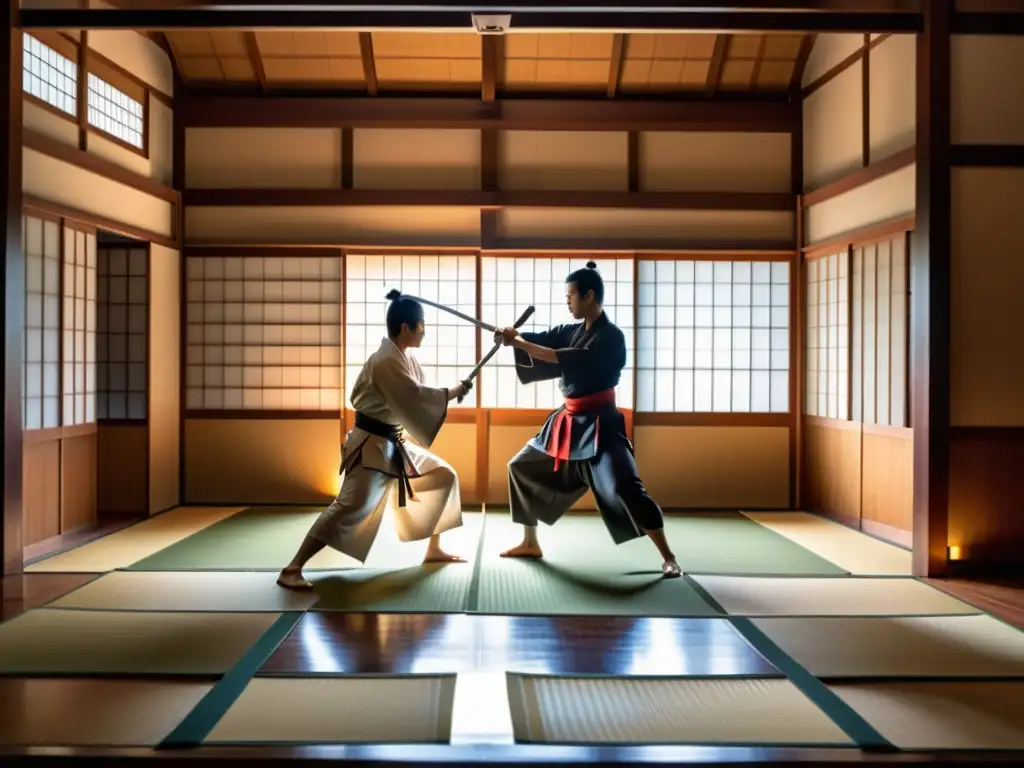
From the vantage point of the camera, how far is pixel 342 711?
246 centimetres

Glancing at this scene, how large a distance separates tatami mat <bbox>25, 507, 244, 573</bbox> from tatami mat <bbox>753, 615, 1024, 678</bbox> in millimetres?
3413

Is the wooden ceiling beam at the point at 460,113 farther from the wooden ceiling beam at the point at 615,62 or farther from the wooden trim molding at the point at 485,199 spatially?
the wooden trim molding at the point at 485,199

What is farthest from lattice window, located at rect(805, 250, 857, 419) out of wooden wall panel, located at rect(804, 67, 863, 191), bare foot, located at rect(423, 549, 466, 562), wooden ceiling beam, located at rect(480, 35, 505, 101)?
bare foot, located at rect(423, 549, 466, 562)

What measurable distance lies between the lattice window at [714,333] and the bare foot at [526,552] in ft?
7.74

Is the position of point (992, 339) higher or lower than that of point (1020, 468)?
higher

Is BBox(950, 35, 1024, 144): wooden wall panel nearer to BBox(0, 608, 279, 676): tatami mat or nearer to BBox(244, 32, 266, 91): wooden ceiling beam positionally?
BBox(0, 608, 279, 676): tatami mat

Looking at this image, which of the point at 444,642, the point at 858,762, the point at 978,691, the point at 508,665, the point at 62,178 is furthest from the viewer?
the point at 62,178

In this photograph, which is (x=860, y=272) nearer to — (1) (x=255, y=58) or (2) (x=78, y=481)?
(1) (x=255, y=58)

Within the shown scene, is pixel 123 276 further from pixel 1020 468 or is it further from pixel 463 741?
pixel 1020 468

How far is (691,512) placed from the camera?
6430mm

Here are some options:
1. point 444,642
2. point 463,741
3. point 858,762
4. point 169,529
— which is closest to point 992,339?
point 858,762

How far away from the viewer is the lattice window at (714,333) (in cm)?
670

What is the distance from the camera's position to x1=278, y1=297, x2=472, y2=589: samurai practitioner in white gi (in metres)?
4.03

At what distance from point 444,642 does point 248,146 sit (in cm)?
493
